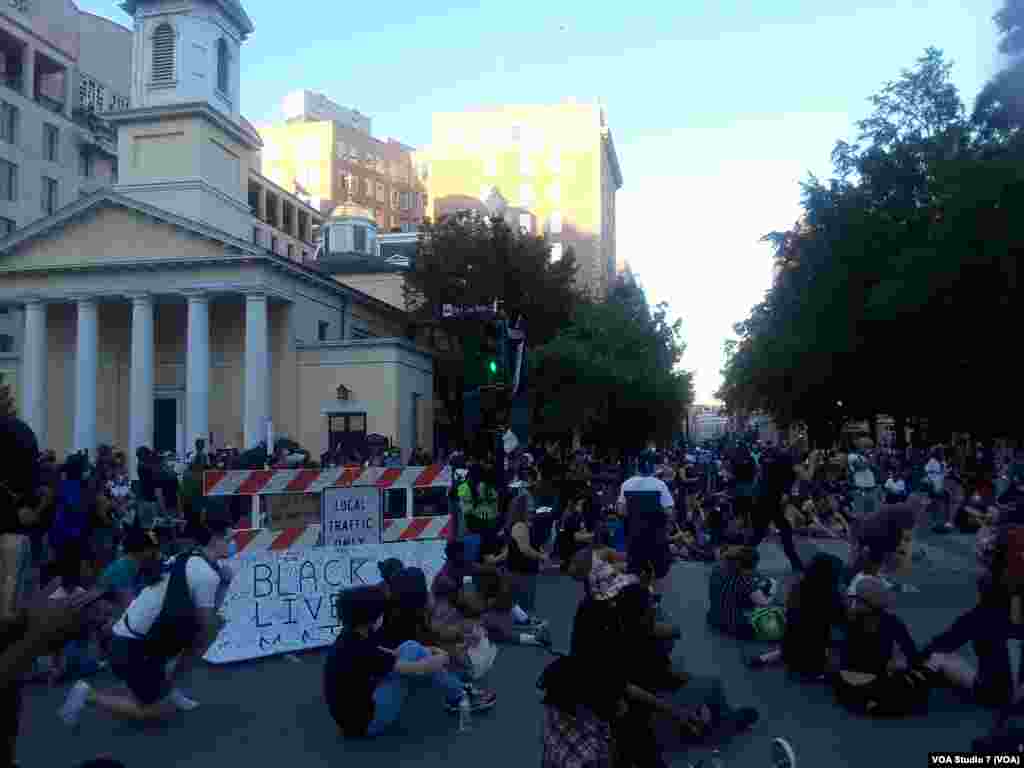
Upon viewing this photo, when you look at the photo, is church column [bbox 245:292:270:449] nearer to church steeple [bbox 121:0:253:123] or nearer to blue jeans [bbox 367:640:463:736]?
church steeple [bbox 121:0:253:123]

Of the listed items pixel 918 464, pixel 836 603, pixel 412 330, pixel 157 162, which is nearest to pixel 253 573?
pixel 836 603

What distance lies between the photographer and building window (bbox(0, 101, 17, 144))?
52.3m

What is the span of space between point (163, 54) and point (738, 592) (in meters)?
37.0

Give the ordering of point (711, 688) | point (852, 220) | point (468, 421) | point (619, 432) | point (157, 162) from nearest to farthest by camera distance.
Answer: point (711, 688) < point (468, 421) < point (852, 220) < point (157, 162) < point (619, 432)

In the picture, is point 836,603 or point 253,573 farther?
point 253,573

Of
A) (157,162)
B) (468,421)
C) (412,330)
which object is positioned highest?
(157,162)

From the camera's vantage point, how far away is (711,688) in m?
6.42

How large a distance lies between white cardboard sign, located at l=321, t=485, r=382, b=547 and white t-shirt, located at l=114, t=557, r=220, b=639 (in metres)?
2.61

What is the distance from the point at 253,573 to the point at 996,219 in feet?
84.5

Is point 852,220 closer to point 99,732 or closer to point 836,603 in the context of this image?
point 836,603

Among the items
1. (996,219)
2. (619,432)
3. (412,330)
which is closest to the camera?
(996,219)

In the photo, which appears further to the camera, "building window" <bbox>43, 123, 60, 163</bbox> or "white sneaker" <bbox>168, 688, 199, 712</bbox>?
"building window" <bbox>43, 123, 60, 163</bbox>

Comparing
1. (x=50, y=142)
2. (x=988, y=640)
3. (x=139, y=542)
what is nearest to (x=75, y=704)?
(x=139, y=542)

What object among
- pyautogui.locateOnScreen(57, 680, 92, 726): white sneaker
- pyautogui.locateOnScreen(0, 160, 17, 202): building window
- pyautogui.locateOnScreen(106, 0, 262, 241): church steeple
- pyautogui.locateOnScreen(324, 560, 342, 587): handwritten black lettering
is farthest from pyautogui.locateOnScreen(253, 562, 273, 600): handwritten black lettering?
pyautogui.locateOnScreen(0, 160, 17, 202): building window
